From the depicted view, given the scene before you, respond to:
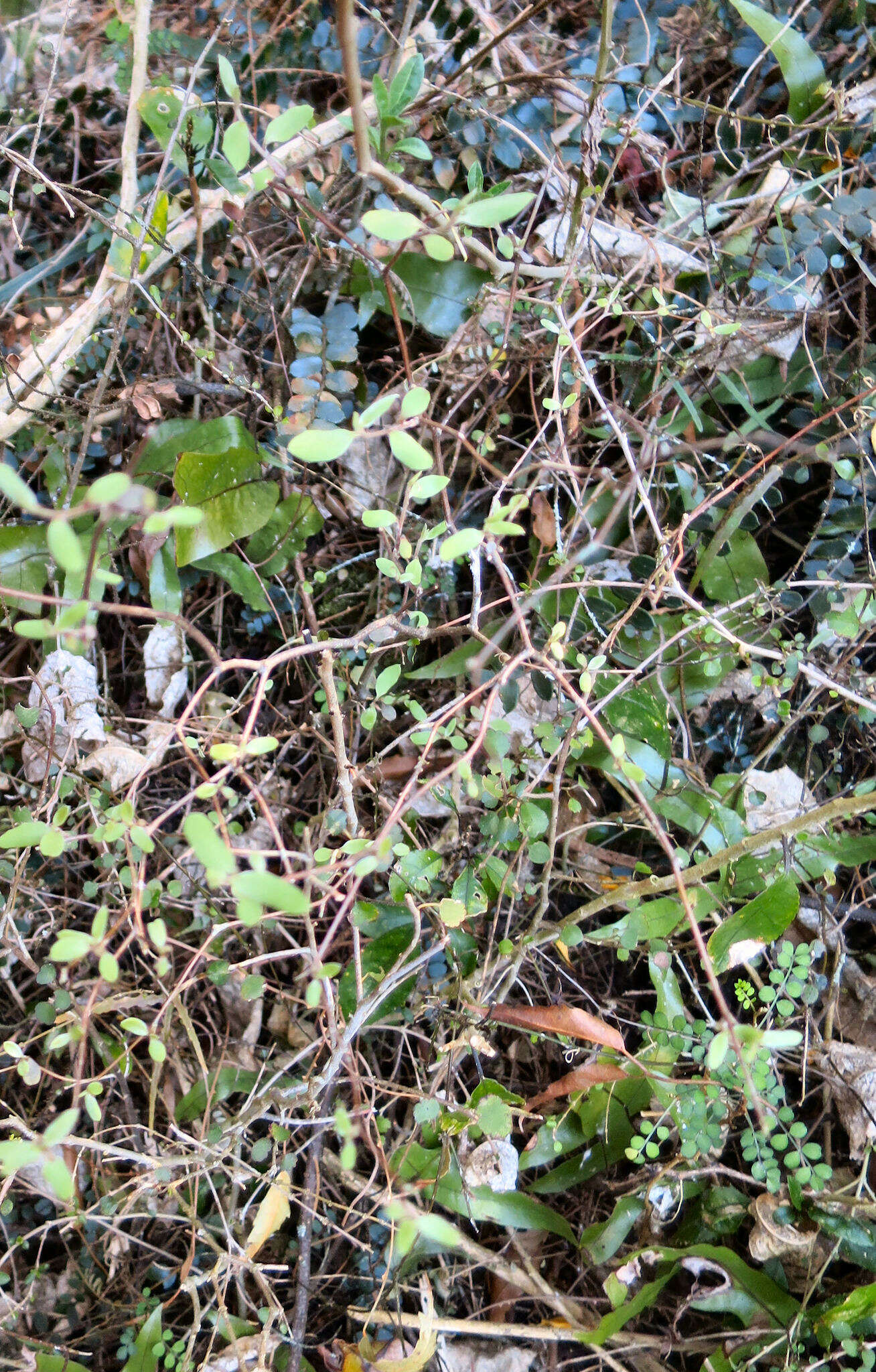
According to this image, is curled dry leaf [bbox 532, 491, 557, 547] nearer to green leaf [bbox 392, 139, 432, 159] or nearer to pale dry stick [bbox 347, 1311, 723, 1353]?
green leaf [bbox 392, 139, 432, 159]

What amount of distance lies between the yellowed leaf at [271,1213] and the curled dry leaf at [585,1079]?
0.96 feet

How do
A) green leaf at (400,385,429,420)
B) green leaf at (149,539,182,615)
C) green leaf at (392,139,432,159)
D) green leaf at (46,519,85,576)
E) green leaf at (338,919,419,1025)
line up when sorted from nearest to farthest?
green leaf at (46,519,85,576) < green leaf at (400,385,429,420) < green leaf at (392,139,432,159) < green leaf at (338,919,419,1025) < green leaf at (149,539,182,615)

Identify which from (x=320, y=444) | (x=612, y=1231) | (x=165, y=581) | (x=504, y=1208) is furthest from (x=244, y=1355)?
(x=320, y=444)

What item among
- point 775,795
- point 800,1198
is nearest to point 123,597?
point 775,795

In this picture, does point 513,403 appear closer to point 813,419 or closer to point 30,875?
point 813,419

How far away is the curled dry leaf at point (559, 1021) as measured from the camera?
3.05 feet

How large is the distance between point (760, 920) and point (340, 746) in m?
0.48

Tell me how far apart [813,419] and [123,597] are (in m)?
0.89

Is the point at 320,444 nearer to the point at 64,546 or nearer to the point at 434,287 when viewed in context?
the point at 64,546

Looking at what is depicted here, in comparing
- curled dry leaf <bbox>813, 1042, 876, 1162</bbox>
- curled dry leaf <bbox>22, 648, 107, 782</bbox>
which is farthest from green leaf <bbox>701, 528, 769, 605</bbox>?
curled dry leaf <bbox>22, 648, 107, 782</bbox>

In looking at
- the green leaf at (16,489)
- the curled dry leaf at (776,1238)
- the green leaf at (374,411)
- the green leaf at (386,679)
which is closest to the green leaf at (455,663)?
the green leaf at (386,679)

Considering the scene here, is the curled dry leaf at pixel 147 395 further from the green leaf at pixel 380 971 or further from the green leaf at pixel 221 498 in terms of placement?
the green leaf at pixel 380 971

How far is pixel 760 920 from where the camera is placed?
932 mm

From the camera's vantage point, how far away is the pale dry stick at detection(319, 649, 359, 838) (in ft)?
2.71
